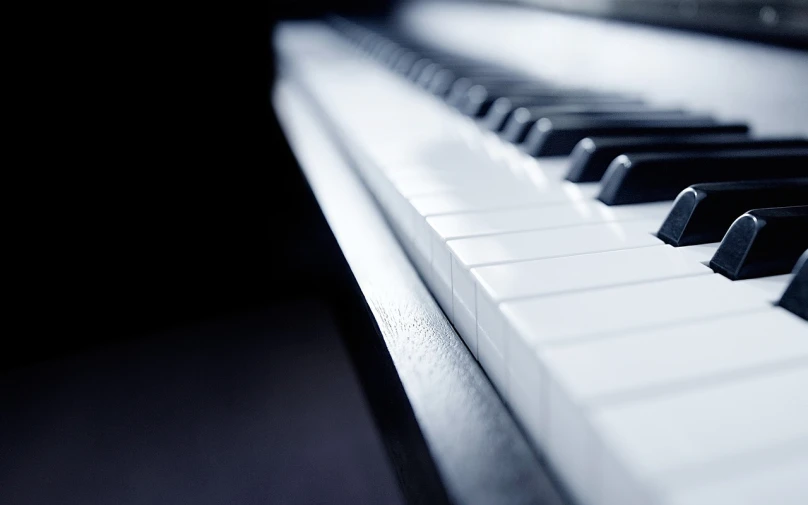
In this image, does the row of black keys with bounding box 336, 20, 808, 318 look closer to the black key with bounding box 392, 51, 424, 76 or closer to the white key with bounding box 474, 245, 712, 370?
the white key with bounding box 474, 245, 712, 370

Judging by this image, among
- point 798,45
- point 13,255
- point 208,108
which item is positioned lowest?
point 13,255

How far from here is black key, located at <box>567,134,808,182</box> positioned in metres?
0.74

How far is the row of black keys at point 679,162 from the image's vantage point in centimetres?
50

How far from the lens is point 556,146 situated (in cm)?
85

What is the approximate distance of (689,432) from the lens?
0.31 meters

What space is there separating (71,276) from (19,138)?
333 mm

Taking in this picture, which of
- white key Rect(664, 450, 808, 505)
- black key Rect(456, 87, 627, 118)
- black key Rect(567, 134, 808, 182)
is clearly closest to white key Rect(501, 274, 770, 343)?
white key Rect(664, 450, 808, 505)

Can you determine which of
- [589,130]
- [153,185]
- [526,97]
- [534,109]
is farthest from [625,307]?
[153,185]

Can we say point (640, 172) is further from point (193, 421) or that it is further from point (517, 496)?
point (193, 421)

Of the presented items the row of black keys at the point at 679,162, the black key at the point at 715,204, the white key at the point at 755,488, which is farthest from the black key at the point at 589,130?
the white key at the point at 755,488

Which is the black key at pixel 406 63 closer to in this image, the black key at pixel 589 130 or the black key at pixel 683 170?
the black key at pixel 589 130

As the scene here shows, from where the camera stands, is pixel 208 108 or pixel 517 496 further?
pixel 208 108

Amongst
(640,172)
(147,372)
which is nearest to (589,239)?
(640,172)

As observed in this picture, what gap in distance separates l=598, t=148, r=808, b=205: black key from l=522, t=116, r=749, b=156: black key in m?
0.15
